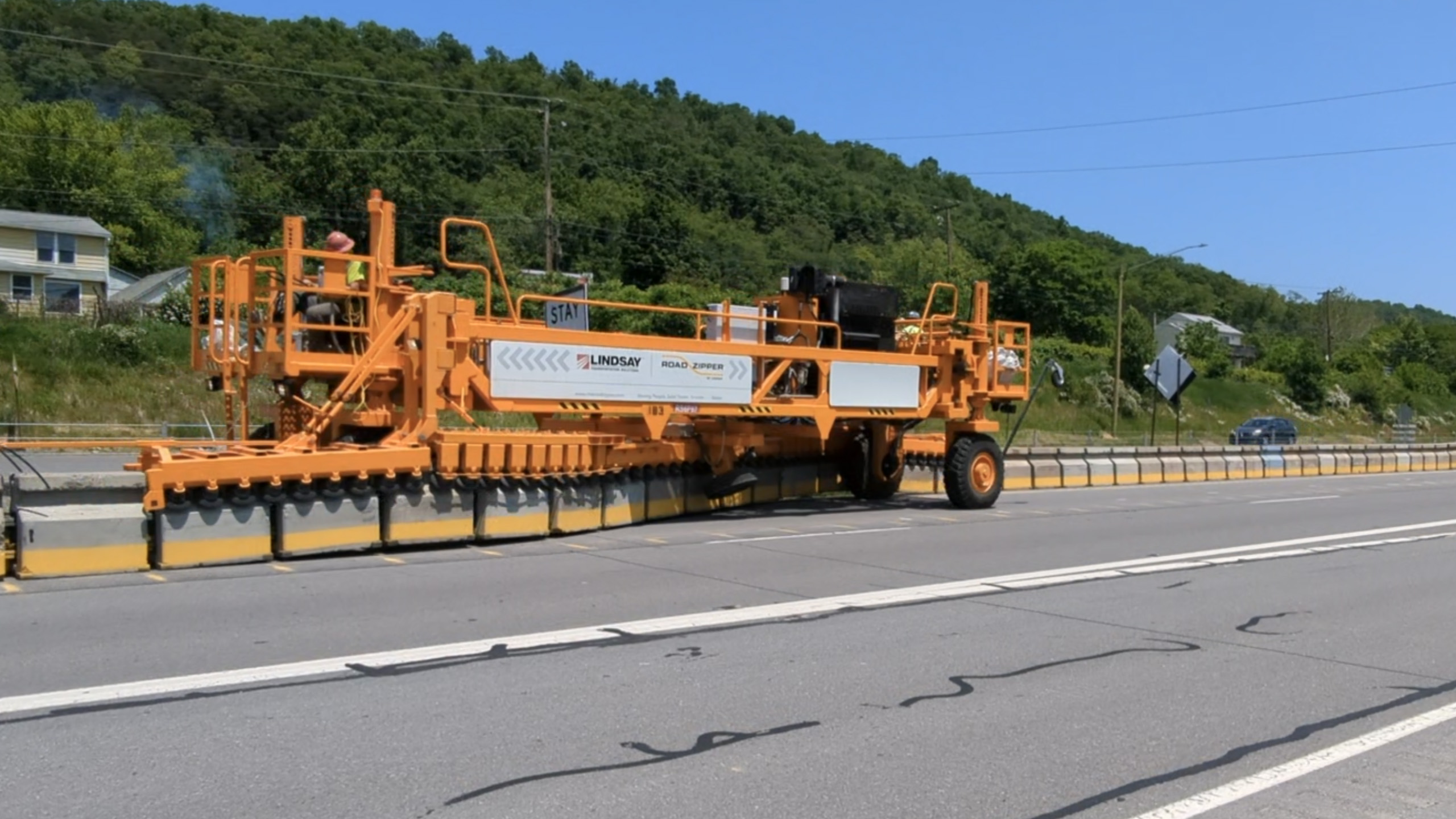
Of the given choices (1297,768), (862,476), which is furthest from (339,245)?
(1297,768)

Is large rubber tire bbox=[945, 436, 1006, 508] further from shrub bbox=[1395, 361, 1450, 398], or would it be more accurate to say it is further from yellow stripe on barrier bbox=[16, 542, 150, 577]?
shrub bbox=[1395, 361, 1450, 398]

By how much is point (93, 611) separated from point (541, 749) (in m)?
4.61

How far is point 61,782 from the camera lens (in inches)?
199

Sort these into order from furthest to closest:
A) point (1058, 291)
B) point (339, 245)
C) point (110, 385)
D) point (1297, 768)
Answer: point (1058, 291), point (110, 385), point (339, 245), point (1297, 768)

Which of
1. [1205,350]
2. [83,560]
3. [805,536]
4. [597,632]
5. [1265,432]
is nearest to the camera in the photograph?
[597,632]

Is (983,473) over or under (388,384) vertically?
under

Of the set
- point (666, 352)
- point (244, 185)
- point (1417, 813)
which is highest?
point (244, 185)

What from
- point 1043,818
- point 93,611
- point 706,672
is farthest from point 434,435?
point 1043,818

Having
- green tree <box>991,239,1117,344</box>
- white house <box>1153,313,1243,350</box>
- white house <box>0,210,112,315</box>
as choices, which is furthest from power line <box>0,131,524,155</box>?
white house <box>1153,313,1243,350</box>

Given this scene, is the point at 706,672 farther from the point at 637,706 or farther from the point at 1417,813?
the point at 1417,813

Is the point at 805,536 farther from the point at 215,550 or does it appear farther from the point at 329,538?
the point at 215,550

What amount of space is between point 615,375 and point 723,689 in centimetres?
715

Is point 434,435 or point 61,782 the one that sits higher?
point 434,435

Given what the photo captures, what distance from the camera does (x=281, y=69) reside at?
259 ft
